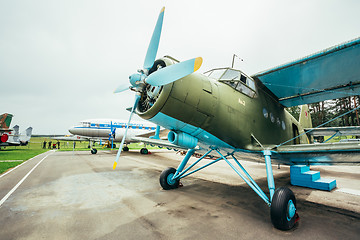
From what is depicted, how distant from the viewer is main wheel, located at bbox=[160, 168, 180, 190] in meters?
5.93

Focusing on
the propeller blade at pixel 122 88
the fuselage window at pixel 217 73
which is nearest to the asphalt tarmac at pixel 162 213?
the propeller blade at pixel 122 88

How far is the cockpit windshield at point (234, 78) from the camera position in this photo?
4.53 meters

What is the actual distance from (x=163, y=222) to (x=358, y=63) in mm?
6425

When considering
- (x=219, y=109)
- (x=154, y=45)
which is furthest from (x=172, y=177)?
(x=154, y=45)

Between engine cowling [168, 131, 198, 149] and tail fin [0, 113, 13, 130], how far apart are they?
33.8m

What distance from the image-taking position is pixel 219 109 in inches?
155

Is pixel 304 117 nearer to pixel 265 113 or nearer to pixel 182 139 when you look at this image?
pixel 265 113

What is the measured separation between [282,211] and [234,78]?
10.9ft

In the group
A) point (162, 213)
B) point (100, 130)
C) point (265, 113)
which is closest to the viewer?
point (162, 213)

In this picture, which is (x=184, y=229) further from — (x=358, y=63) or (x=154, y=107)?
(x=358, y=63)

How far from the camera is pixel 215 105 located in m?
3.85

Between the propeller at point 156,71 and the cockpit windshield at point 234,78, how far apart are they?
1840mm

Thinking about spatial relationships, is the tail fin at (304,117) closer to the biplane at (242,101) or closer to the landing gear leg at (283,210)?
the biplane at (242,101)

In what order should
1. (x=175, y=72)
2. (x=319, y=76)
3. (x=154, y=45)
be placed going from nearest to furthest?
(x=175, y=72), (x=154, y=45), (x=319, y=76)
